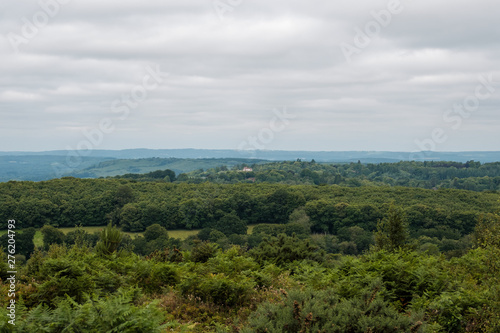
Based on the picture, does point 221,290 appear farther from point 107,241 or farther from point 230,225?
point 230,225

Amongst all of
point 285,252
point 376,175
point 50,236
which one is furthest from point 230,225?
point 376,175

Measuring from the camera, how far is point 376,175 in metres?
182

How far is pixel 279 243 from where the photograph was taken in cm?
1577

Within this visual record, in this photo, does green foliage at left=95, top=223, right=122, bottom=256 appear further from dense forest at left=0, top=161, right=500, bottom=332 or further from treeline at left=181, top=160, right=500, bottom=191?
treeline at left=181, top=160, right=500, bottom=191

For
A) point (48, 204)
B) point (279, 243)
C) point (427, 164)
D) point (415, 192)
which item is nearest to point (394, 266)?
point (279, 243)

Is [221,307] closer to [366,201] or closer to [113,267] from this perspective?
[113,267]

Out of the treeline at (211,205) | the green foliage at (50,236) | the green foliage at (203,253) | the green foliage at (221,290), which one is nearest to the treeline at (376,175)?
the treeline at (211,205)

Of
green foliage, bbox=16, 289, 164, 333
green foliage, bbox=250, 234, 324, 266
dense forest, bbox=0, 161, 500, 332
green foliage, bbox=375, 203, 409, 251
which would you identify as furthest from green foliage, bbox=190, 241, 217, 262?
green foliage, bbox=375, 203, 409, 251

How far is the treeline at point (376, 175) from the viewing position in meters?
146

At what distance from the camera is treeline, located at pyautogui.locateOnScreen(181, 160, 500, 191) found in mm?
145513

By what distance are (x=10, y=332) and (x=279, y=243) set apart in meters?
11.4

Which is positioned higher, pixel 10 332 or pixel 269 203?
pixel 10 332

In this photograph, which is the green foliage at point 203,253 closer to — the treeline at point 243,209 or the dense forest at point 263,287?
the dense forest at point 263,287

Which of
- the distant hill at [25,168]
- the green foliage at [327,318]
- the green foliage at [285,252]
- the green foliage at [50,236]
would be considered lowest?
the green foliage at [50,236]
